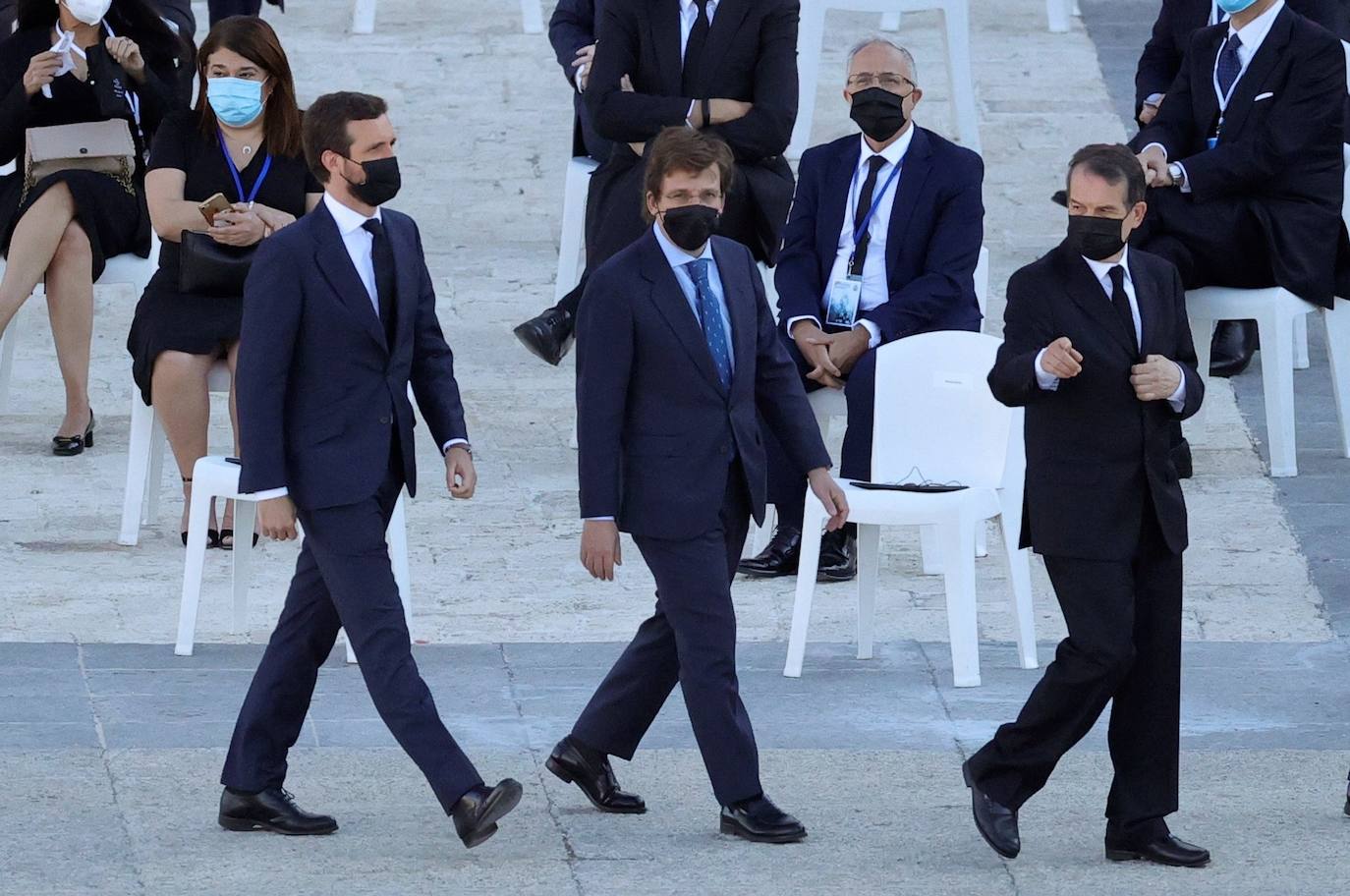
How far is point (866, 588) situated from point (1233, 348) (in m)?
3.31

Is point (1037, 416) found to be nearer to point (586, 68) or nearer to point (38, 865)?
point (38, 865)

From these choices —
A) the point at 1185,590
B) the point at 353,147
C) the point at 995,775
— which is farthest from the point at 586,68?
the point at 995,775

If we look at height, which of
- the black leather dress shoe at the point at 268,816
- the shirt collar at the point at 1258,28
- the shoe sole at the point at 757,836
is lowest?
the black leather dress shoe at the point at 268,816

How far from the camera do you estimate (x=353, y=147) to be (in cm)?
509

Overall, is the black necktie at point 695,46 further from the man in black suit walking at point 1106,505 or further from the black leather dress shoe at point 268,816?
the black leather dress shoe at point 268,816

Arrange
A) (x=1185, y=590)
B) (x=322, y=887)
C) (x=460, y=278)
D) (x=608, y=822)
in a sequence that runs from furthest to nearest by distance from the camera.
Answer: (x=460, y=278) < (x=1185, y=590) < (x=608, y=822) < (x=322, y=887)

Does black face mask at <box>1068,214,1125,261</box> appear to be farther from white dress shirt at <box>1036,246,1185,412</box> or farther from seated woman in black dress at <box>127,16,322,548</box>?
seated woman in black dress at <box>127,16,322,548</box>

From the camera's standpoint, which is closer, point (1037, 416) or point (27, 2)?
point (1037, 416)

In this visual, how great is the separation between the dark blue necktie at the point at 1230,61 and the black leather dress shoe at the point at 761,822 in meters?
3.94

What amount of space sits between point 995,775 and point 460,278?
5713 mm

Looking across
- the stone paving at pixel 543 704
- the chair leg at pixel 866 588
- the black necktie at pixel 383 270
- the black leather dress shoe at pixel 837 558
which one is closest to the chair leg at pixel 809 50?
the stone paving at pixel 543 704

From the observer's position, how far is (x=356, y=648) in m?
5.02

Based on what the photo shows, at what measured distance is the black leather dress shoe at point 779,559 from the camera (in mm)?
7348

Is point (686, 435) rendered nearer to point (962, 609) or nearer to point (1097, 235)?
point (1097, 235)
